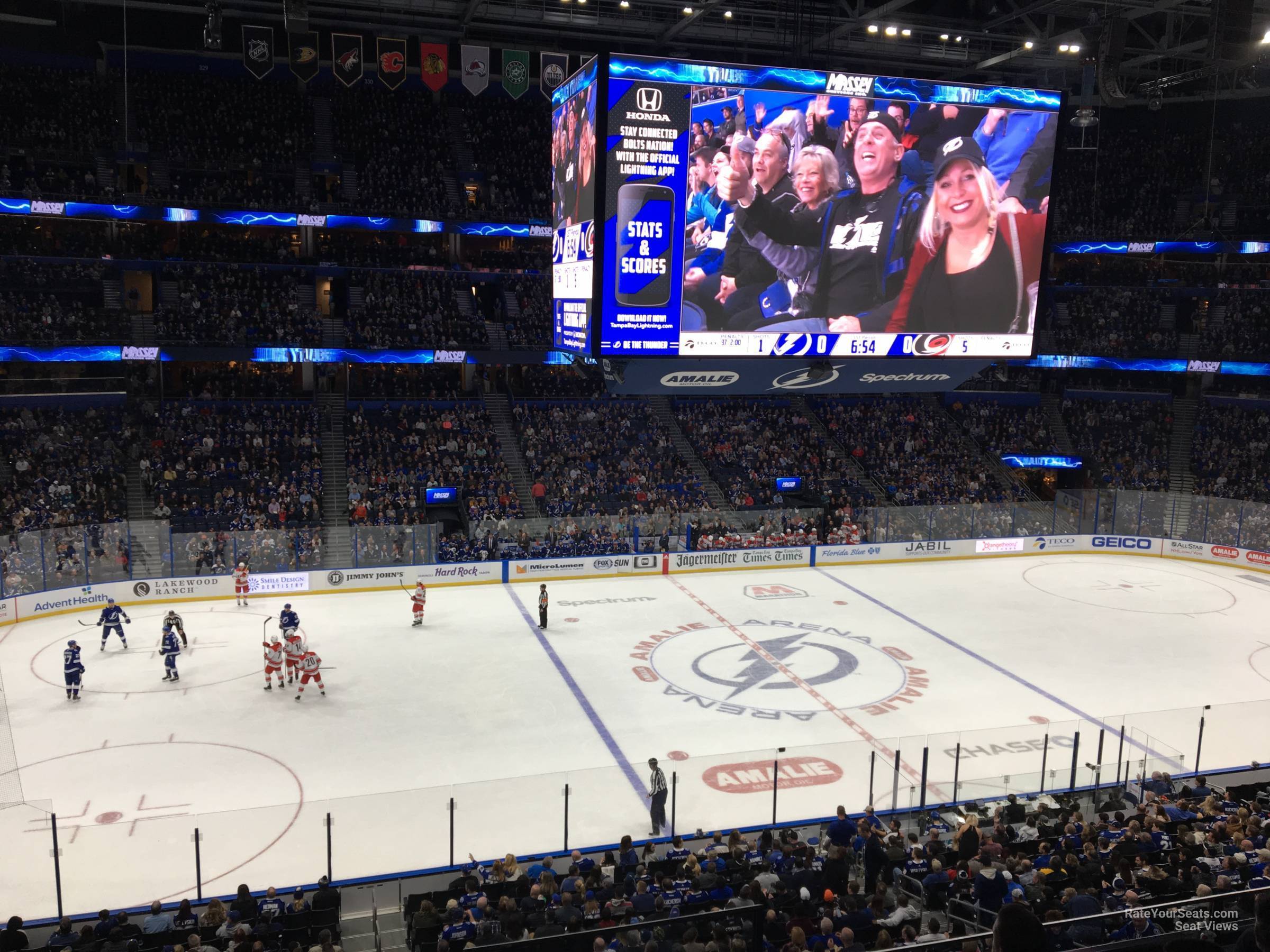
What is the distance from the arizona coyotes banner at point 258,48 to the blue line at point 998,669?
21.1 meters

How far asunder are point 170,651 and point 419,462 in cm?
1368

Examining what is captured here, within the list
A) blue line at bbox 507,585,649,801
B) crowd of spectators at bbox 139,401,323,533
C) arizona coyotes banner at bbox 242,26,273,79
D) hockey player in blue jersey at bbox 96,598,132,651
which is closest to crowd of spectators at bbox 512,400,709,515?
blue line at bbox 507,585,649,801

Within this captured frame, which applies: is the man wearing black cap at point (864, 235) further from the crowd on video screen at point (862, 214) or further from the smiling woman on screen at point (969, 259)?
the smiling woman on screen at point (969, 259)

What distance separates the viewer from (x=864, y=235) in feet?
61.2

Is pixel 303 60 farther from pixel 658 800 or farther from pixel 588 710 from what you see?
pixel 658 800

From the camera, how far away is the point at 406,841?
39.1 ft

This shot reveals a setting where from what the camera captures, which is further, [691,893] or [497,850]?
[497,850]

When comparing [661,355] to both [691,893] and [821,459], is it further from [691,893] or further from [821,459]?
[821,459]

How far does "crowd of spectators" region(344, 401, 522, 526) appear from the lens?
30.4m

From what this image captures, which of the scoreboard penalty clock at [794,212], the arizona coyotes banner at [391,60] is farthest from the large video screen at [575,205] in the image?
the arizona coyotes banner at [391,60]

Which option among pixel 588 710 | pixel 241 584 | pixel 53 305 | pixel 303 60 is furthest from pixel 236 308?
pixel 588 710

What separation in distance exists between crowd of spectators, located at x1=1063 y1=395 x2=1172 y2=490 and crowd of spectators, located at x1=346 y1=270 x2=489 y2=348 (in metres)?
24.4

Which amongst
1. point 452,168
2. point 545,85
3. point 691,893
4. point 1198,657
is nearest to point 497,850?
point 691,893

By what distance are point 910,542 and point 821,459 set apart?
18.9ft
